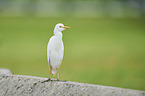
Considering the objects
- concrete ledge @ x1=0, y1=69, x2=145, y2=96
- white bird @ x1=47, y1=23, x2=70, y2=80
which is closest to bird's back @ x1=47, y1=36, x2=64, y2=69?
white bird @ x1=47, y1=23, x2=70, y2=80

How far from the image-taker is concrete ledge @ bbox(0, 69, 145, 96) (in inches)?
97.2

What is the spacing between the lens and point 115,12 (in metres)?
39.1

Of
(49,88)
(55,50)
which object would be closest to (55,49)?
(55,50)

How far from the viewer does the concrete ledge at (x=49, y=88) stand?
2.47 metres

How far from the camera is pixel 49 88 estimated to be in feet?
9.71

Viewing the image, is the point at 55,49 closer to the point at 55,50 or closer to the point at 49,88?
the point at 55,50

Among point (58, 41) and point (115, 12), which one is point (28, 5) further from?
point (58, 41)

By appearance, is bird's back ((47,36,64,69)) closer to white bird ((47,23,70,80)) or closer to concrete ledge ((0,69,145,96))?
white bird ((47,23,70,80))

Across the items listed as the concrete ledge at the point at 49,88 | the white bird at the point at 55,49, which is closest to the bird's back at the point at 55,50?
the white bird at the point at 55,49

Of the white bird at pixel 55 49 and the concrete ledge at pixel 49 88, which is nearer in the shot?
the concrete ledge at pixel 49 88

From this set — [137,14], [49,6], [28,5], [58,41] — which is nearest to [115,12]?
[137,14]

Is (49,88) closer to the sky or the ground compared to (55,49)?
closer to the ground

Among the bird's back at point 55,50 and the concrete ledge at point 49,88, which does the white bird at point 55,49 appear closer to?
the bird's back at point 55,50

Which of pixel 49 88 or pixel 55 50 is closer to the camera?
pixel 49 88
